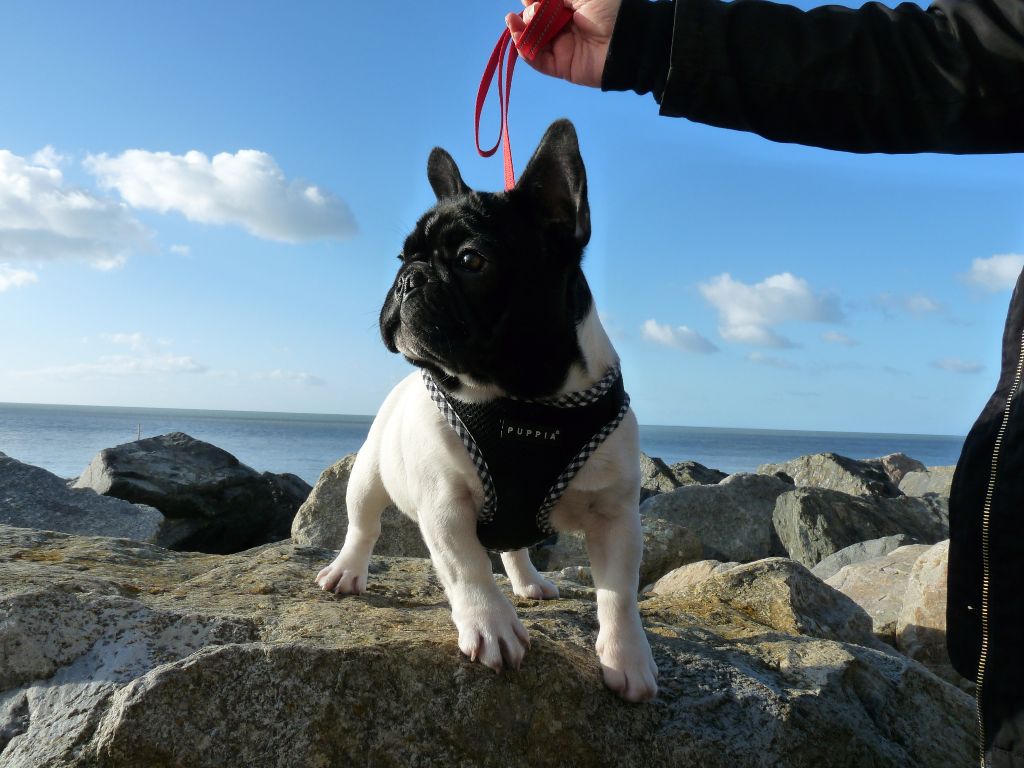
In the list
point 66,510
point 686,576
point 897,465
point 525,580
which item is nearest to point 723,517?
point 686,576

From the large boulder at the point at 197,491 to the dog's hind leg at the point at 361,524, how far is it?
6283mm

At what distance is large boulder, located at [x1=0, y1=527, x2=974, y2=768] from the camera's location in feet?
8.34

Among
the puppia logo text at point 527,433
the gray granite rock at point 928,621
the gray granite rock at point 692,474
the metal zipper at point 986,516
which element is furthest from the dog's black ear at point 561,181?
the gray granite rock at point 692,474

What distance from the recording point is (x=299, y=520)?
8.75 m

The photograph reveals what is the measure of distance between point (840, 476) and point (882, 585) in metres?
12.4

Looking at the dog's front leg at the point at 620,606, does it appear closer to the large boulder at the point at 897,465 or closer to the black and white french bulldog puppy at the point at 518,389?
the black and white french bulldog puppy at the point at 518,389

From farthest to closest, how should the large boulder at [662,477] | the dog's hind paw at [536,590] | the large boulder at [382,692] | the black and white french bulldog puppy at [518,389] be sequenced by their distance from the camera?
the large boulder at [662,477] < the dog's hind paw at [536,590] < the black and white french bulldog puppy at [518,389] < the large boulder at [382,692]

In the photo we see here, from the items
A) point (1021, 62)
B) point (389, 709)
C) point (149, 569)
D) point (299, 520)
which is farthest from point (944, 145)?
point (299, 520)

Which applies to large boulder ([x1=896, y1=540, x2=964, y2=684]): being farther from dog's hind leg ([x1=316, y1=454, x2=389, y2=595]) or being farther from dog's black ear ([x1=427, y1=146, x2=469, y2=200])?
dog's black ear ([x1=427, y1=146, x2=469, y2=200])

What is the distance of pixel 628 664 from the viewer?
3092 millimetres

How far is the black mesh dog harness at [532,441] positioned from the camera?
327 centimetres

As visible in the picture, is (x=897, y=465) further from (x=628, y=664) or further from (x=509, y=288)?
(x=509, y=288)

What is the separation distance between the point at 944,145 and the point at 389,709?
2498 mm

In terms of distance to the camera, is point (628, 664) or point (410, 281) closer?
point (628, 664)
